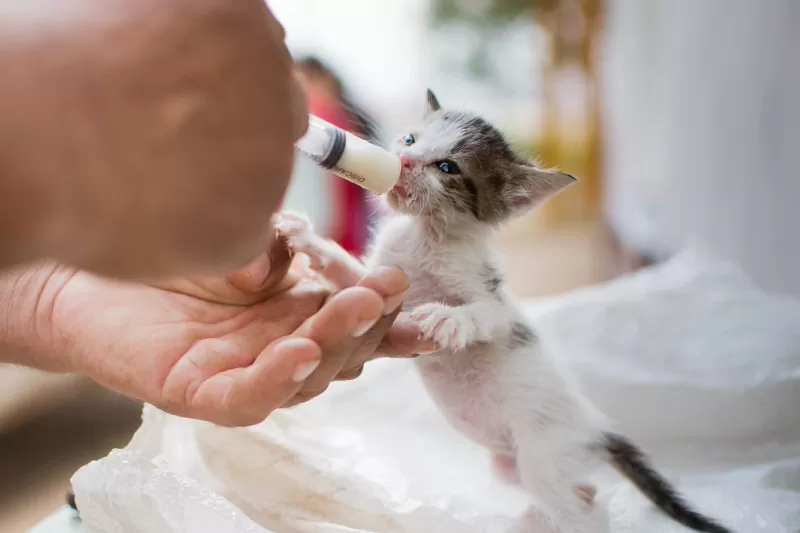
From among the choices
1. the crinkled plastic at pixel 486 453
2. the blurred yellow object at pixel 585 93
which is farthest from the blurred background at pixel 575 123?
the crinkled plastic at pixel 486 453

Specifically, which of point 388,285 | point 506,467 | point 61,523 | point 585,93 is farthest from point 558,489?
point 585,93

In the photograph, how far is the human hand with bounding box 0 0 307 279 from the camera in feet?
1.27

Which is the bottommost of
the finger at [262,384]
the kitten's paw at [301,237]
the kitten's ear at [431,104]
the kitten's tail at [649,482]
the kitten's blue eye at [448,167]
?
the finger at [262,384]

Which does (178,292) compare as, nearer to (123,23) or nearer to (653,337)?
(123,23)

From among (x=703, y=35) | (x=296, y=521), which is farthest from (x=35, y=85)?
(x=703, y=35)

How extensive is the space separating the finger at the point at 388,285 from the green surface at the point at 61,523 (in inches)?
18.2

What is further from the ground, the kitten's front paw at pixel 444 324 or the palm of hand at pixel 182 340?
the kitten's front paw at pixel 444 324

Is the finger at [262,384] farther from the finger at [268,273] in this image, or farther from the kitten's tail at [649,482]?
the kitten's tail at [649,482]

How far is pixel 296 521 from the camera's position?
31.5 inches

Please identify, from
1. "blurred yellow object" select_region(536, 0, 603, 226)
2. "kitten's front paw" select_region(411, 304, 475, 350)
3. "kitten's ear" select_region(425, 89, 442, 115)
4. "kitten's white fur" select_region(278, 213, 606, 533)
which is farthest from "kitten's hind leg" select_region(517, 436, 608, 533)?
"blurred yellow object" select_region(536, 0, 603, 226)

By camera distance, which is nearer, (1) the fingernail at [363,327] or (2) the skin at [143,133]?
(2) the skin at [143,133]

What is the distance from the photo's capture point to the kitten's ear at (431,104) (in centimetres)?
92

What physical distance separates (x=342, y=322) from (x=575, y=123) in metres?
1.94

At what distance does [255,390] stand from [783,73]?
4.22 ft
